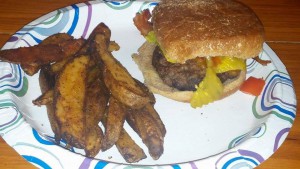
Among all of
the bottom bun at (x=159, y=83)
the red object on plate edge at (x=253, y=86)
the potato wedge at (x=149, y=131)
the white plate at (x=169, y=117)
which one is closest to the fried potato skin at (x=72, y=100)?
the white plate at (x=169, y=117)

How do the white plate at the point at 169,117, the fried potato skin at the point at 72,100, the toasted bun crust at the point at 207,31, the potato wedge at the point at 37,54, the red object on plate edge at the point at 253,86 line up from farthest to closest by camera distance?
the red object on plate edge at the point at 253,86
the toasted bun crust at the point at 207,31
the potato wedge at the point at 37,54
the white plate at the point at 169,117
the fried potato skin at the point at 72,100

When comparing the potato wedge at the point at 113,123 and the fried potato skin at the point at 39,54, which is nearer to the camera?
the potato wedge at the point at 113,123

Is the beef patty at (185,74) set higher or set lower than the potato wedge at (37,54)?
lower

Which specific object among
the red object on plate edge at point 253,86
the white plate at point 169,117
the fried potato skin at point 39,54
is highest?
the fried potato skin at point 39,54

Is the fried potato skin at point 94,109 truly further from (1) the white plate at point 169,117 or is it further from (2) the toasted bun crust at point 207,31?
(2) the toasted bun crust at point 207,31

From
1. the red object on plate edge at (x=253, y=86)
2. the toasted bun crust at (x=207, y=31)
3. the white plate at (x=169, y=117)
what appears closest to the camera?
the white plate at (x=169, y=117)

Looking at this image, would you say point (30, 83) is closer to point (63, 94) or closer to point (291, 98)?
point (63, 94)

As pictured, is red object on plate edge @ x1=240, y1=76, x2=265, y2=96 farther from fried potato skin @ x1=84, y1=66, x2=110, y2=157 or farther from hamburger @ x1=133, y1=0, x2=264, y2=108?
fried potato skin @ x1=84, y1=66, x2=110, y2=157
